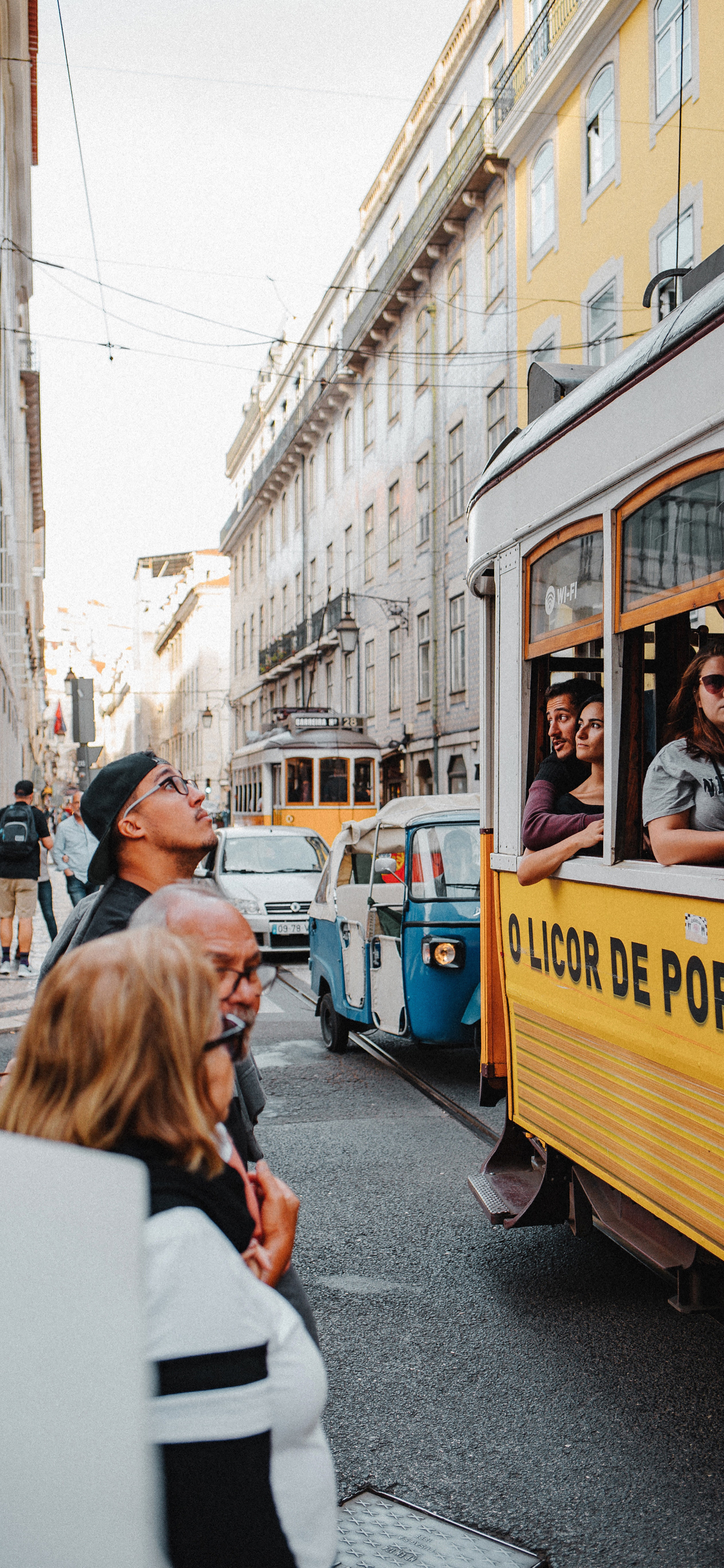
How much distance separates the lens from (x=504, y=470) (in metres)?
4.74

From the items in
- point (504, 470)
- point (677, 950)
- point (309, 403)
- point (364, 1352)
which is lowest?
point (364, 1352)

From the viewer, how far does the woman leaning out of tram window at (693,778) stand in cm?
335

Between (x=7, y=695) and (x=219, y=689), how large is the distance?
41117mm

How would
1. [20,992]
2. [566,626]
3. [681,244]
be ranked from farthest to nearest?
[681,244] < [20,992] < [566,626]

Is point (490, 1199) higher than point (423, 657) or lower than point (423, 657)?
lower

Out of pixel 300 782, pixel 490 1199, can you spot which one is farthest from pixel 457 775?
pixel 490 1199

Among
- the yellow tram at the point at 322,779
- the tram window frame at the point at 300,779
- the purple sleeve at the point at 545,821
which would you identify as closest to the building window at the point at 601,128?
the yellow tram at the point at 322,779

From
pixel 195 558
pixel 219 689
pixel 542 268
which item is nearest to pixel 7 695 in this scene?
pixel 542 268

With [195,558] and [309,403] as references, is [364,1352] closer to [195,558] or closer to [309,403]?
[309,403]

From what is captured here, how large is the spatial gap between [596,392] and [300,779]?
2136 cm

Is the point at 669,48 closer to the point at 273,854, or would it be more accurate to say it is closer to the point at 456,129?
the point at 456,129

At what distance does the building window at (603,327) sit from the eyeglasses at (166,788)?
61.9 feet

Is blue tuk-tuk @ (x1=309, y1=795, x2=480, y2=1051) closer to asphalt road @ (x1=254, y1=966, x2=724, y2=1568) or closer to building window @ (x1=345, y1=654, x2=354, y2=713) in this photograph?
asphalt road @ (x1=254, y1=966, x2=724, y2=1568)

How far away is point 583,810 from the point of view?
13.9 ft
